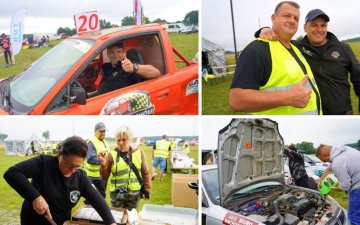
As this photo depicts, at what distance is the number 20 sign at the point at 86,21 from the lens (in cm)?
305

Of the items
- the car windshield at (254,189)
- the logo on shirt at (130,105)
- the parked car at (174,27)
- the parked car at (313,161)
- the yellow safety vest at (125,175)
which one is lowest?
the car windshield at (254,189)

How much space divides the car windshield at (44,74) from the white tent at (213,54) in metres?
0.81

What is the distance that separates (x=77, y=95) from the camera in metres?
2.82

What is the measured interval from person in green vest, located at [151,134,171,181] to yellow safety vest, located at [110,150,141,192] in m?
0.12

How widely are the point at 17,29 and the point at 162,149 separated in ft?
4.68

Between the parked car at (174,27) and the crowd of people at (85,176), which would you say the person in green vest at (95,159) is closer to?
the crowd of people at (85,176)

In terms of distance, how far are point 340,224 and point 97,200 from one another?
1.77 meters

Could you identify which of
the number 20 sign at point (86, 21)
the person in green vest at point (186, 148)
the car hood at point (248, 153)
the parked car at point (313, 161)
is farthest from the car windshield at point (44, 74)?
the parked car at point (313, 161)

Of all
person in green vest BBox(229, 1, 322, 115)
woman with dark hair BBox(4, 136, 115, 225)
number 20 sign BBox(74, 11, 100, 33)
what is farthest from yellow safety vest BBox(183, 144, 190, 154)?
number 20 sign BBox(74, 11, 100, 33)

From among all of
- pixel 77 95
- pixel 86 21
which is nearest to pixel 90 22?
pixel 86 21

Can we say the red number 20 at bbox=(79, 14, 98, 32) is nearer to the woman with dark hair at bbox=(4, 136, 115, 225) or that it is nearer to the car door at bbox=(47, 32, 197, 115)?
the car door at bbox=(47, 32, 197, 115)

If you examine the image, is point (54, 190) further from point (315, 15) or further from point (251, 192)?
point (315, 15)

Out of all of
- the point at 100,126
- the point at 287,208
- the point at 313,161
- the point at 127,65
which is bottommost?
the point at 287,208

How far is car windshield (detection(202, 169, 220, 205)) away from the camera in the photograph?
309 centimetres
